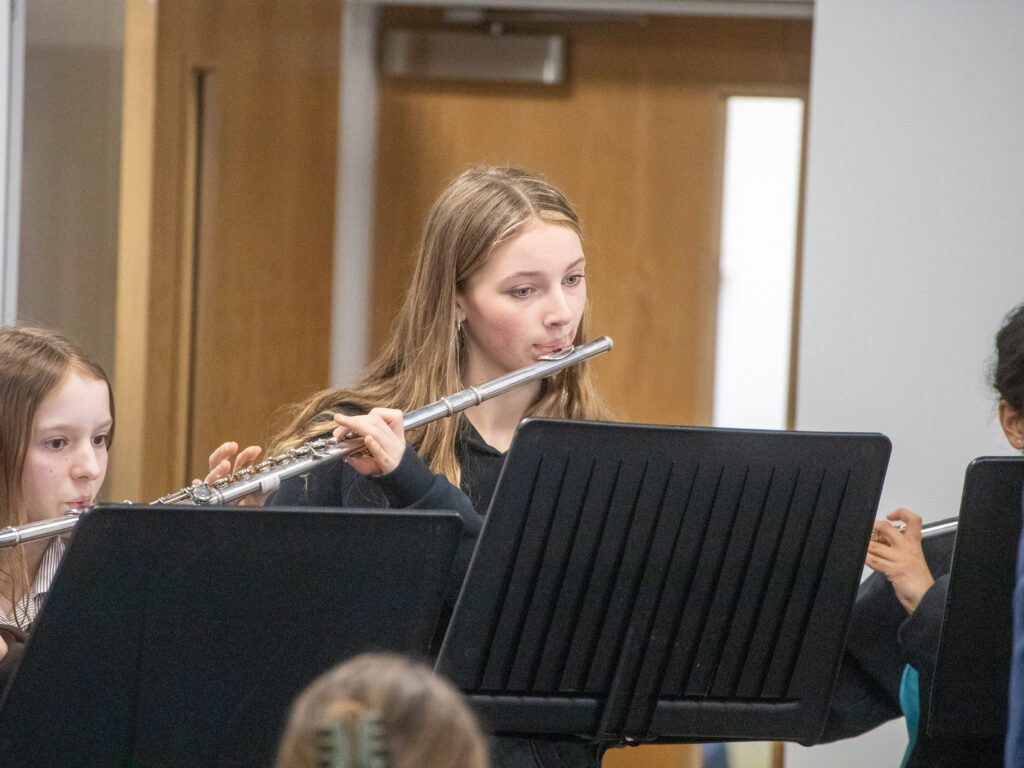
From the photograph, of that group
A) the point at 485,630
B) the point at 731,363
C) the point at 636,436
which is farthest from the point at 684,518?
the point at 731,363

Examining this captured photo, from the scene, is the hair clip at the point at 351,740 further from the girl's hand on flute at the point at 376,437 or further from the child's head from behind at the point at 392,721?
the girl's hand on flute at the point at 376,437

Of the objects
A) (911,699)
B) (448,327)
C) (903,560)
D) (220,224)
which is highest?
(220,224)

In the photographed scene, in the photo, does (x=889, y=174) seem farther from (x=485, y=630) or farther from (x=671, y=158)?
(x=485, y=630)

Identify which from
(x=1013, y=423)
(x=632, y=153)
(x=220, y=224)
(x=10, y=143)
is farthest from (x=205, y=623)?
(x=632, y=153)

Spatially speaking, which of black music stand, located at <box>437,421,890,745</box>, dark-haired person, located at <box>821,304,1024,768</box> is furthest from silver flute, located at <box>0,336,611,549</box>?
A: dark-haired person, located at <box>821,304,1024,768</box>

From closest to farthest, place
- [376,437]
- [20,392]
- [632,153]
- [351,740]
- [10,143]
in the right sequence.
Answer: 1. [351,740]
2. [376,437]
3. [20,392]
4. [10,143]
5. [632,153]

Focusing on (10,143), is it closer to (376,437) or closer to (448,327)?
(448,327)

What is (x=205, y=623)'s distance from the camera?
989 mm

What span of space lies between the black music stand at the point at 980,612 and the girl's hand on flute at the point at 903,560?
8.1 inches

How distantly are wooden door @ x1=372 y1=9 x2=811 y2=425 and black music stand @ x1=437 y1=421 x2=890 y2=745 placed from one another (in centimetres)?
146

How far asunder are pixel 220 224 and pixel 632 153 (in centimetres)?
89

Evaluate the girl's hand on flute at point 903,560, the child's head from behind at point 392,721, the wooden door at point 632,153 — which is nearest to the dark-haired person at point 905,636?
the girl's hand on flute at point 903,560

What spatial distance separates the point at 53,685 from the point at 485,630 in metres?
0.35

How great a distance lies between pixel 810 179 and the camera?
227 centimetres
